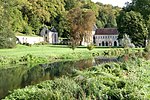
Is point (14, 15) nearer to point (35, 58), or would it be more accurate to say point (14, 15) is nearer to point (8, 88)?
point (35, 58)

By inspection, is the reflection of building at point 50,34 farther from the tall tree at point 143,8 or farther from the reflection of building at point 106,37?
the tall tree at point 143,8

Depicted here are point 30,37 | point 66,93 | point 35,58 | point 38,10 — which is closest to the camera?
point 66,93

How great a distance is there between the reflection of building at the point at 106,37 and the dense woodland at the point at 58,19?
13029 mm

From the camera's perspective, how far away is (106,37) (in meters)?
126

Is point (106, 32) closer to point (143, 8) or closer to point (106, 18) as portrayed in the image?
point (106, 18)

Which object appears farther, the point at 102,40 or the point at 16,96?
the point at 102,40

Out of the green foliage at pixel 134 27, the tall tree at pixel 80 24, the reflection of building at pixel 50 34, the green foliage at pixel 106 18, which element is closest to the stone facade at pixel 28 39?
the reflection of building at pixel 50 34

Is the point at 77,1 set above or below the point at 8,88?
above

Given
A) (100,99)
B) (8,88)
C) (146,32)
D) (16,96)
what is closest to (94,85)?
(100,99)

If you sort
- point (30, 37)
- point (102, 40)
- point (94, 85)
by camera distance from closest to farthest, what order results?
point (94, 85) < point (30, 37) < point (102, 40)

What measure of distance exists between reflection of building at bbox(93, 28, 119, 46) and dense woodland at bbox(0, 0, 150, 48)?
13.0 metres

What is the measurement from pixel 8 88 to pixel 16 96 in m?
10.1

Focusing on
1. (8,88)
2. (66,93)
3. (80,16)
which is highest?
(80,16)

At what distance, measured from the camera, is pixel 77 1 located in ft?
482
